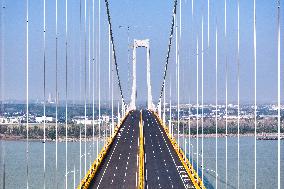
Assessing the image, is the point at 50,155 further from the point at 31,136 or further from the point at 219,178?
the point at 31,136

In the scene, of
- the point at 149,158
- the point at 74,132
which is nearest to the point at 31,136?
the point at 74,132

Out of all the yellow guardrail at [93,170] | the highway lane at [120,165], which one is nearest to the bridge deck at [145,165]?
the highway lane at [120,165]

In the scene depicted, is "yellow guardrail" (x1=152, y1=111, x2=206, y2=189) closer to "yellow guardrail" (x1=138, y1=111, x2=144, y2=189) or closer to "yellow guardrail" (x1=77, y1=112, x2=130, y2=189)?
"yellow guardrail" (x1=138, y1=111, x2=144, y2=189)

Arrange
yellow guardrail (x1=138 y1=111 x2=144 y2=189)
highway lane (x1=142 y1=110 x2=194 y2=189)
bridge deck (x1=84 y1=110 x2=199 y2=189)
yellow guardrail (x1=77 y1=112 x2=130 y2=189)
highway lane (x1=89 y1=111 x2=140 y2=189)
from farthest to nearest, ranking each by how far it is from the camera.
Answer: highway lane (x1=142 y1=110 x2=194 y2=189) → bridge deck (x1=84 y1=110 x2=199 y2=189) → highway lane (x1=89 y1=111 x2=140 y2=189) → yellow guardrail (x1=138 y1=111 x2=144 y2=189) → yellow guardrail (x1=77 y1=112 x2=130 y2=189)

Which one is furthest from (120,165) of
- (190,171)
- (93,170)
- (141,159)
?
(190,171)

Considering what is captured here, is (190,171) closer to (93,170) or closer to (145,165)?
(145,165)

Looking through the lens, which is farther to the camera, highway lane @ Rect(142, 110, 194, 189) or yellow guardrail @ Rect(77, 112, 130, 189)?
highway lane @ Rect(142, 110, 194, 189)

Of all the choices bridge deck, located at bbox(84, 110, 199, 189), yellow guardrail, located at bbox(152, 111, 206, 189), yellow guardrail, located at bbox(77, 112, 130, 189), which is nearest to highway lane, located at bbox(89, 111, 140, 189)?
bridge deck, located at bbox(84, 110, 199, 189)
